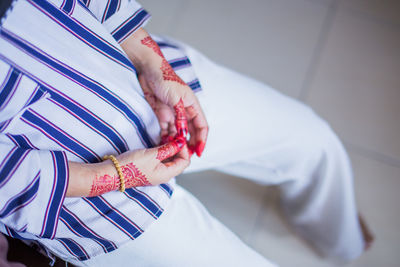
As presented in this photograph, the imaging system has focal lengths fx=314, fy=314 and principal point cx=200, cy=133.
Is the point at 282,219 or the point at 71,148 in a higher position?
the point at 71,148

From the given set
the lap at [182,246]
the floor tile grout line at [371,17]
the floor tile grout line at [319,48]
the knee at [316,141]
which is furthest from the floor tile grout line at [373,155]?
the lap at [182,246]

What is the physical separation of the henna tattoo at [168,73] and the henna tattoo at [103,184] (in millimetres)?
250

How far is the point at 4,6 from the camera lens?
49cm

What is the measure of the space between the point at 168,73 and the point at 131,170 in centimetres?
24

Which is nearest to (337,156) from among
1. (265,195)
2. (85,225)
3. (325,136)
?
(325,136)

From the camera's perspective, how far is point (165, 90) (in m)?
0.70

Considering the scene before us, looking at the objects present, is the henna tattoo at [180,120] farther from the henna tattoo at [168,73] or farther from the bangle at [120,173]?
the bangle at [120,173]

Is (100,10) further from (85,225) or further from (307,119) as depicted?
(307,119)

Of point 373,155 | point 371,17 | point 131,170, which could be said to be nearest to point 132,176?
point 131,170

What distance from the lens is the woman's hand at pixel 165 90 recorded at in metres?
0.70

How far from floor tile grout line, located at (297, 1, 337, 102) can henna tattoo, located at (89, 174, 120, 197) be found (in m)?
0.95

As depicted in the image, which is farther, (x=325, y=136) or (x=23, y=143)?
(x=325, y=136)

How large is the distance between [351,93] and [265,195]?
1.88 ft

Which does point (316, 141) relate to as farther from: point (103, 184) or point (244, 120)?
point (103, 184)
